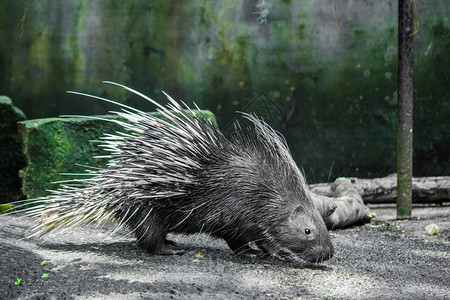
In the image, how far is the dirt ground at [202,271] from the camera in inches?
111

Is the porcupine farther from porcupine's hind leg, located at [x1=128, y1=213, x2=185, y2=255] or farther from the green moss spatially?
the green moss

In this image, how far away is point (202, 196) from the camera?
3561 mm

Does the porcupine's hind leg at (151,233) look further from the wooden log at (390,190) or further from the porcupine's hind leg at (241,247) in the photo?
the wooden log at (390,190)

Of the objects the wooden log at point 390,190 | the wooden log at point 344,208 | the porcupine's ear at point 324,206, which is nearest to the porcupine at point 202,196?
the porcupine's ear at point 324,206

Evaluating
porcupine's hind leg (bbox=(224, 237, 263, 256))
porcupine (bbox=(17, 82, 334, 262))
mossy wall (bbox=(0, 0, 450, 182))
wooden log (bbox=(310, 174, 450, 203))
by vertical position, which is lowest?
wooden log (bbox=(310, 174, 450, 203))

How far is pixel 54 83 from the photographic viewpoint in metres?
7.44

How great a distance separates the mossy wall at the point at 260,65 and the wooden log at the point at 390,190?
1025 millimetres

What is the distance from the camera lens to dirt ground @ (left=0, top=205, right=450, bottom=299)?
111 inches

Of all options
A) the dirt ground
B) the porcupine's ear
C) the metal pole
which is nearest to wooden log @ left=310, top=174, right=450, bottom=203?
the metal pole

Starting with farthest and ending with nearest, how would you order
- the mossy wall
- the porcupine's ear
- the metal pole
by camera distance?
the mossy wall
the metal pole
the porcupine's ear

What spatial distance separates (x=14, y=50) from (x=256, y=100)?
3.64m

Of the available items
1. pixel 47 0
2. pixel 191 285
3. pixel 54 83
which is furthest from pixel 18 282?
pixel 47 0

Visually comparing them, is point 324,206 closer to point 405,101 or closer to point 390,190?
point 405,101

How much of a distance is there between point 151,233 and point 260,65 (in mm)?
4405
